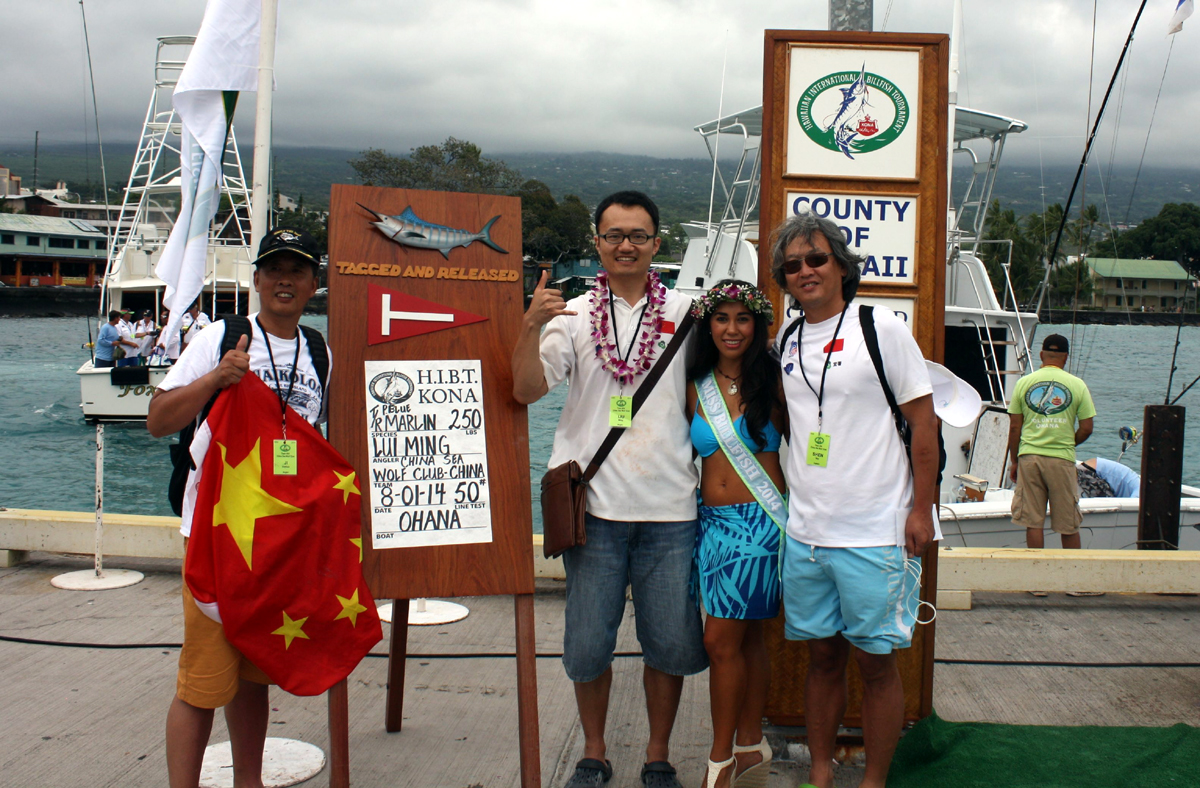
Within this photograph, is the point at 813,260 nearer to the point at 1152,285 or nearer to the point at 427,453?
the point at 427,453

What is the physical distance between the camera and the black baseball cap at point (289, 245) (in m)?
2.80

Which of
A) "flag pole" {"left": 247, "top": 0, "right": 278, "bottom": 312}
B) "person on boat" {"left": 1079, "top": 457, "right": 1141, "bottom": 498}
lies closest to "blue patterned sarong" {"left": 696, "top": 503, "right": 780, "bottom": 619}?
"flag pole" {"left": 247, "top": 0, "right": 278, "bottom": 312}

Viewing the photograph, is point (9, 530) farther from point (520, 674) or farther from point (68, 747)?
point (520, 674)

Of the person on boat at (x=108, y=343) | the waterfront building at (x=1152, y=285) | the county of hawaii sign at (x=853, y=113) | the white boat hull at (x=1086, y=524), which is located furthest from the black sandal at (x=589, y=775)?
the waterfront building at (x=1152, y=285)

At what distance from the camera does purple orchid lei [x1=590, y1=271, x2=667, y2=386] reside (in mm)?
3092

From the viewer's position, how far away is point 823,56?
3545mm

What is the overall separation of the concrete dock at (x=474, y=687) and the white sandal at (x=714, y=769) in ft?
0.87

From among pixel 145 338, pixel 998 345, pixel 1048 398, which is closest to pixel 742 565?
pixel 1048 398

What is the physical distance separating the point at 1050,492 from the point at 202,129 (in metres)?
6.64

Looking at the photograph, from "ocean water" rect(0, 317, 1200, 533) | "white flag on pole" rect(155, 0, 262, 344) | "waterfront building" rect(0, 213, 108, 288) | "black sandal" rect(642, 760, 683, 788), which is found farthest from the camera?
"waterfront building" rect(0, 213, 108, 288)

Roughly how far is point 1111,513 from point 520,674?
6596 millimetres

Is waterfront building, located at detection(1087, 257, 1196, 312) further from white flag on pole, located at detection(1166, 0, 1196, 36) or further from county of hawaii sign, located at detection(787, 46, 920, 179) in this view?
county of hawaii sign, located at detection(787, 46, 920, 179)

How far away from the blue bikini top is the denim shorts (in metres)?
0.26

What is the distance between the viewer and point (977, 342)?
38.0 feet
